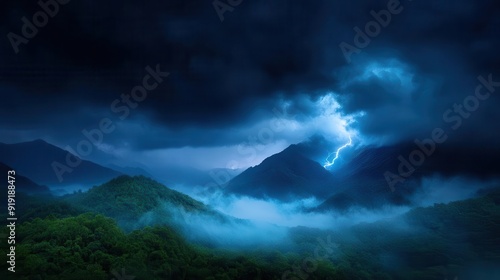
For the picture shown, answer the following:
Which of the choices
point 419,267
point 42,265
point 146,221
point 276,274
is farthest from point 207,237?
point 419,267

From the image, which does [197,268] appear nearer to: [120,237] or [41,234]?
[120,237]

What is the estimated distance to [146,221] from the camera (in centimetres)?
14850

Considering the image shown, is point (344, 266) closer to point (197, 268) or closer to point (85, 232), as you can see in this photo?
point (197, 268)

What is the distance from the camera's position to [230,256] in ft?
431

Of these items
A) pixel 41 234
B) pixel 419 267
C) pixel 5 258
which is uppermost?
pixel 41 234

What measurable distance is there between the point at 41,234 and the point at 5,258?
16.1m

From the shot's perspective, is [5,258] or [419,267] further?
[419,267]

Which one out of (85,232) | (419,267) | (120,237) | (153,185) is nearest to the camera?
(85,232)

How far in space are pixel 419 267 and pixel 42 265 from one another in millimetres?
181374

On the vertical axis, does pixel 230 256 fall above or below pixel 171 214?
below

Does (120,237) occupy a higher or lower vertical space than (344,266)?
higher

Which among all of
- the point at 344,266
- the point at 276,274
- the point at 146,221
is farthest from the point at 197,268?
the point at 344,266

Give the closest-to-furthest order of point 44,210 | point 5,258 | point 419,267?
point 5,258, point 44,210, point 419,267

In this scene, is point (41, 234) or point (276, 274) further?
point (276, 274)
